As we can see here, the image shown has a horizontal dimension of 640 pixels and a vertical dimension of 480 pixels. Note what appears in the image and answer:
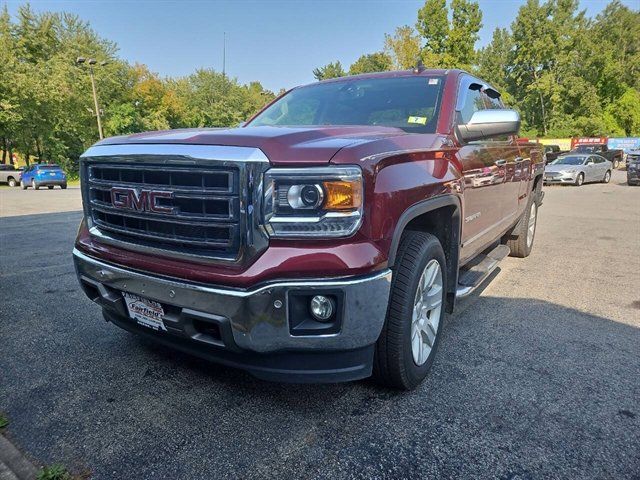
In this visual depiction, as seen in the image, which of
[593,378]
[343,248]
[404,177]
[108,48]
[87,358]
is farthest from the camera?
[108,48]

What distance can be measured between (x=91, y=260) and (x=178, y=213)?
83 centimetres

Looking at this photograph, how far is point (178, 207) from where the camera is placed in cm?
218

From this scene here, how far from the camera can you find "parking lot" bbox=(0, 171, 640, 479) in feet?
6.68

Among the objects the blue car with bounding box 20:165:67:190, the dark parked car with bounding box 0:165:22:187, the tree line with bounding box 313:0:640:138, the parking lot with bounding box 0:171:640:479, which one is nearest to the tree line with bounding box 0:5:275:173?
the dark parked car with bounding box 0:165:22:187

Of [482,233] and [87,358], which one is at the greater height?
[482,233]

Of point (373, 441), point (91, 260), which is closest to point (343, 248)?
point (373, 441)

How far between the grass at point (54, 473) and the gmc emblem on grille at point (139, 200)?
1.22 metres

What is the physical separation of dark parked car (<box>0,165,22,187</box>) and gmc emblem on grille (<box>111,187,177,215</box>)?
3316cm

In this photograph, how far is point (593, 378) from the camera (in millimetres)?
2793

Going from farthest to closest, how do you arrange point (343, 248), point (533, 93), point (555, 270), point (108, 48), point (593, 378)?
point (533, 93)
point (108, 48)
point (555, 270)
point (593, 378)
point (343, 248)

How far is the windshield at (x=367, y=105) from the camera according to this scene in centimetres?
316

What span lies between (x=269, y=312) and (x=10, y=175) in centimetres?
3427

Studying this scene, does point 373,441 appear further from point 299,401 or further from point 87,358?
point 87,358

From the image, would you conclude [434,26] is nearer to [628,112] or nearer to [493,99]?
[628,112]
